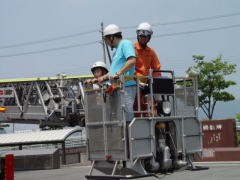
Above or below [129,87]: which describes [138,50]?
above

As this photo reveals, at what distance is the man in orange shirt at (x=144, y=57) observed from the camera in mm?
7148

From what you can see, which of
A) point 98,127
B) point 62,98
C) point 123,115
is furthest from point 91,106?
point 62,98

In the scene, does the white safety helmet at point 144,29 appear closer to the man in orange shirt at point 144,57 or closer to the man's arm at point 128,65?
the man in orange shirt at point 144,57

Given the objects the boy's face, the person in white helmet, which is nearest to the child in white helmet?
the boy's face

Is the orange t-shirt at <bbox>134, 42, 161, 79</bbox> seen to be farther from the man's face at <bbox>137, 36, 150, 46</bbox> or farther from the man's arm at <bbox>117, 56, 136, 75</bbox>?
the man's arm at <bbox>117, 56, 136, 75</bbox>

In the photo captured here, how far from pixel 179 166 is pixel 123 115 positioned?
4.02ft

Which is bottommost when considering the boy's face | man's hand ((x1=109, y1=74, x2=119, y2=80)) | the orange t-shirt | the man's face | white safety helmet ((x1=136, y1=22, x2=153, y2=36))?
man's hand ((x1=109, y1=74, x2=119, y2=80))

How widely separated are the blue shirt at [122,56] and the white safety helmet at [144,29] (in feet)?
1.05

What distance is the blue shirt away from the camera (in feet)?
22.5

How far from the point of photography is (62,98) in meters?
54.7

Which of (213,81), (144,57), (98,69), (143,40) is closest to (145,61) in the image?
(144,57)

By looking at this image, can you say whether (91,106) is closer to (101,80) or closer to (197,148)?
(101,80)

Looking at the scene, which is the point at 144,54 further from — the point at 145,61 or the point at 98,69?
the point at 98,69

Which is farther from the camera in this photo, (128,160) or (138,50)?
(138,50)
